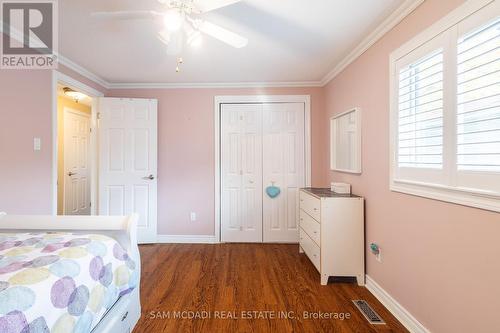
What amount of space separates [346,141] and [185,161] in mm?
2212

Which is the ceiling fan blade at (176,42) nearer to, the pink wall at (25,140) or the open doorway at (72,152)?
the pink wall at (25,140)

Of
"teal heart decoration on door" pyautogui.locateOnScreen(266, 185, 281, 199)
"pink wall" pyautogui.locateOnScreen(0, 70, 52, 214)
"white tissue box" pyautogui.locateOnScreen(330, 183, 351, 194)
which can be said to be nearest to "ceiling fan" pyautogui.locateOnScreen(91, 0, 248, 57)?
"pink wall" pyautogui.locateOnScreen(0, 70, 52, 214)

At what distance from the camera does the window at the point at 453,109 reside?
1.20 meters

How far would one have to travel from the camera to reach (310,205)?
2697 millimetres

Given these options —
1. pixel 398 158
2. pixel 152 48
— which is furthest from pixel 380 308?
pixel 152 48

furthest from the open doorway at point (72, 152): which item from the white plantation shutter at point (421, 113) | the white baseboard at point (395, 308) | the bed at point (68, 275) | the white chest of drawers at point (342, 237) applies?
the white plantation shutter at point (421, 113)

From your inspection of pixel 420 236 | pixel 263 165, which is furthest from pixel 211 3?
pixel 263 165

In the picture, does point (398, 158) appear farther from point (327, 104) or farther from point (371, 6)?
point (327, 104)

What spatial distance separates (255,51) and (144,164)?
216 centimetres

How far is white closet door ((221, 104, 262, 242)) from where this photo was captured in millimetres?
3543

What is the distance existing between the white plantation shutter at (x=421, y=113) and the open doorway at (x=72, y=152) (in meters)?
4.33

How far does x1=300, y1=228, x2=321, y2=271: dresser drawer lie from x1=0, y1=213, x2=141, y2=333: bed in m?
1.67

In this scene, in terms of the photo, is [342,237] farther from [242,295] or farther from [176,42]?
[176,42]

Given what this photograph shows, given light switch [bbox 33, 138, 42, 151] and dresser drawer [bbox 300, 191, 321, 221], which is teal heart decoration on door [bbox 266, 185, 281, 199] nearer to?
dresser drawer [bbox 300, 191, 321, 221]
